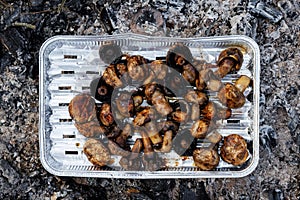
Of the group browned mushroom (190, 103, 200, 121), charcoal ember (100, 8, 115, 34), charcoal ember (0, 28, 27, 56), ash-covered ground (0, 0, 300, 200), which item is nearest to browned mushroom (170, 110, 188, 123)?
browned mushroom (190, 103, 200, 121)

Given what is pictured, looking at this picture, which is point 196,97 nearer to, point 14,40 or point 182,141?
point 182,141

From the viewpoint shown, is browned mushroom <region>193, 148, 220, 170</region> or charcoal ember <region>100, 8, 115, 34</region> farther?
charcoal ember <region>100, 8, 115, 34</region>

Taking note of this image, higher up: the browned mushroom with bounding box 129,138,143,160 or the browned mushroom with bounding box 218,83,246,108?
the browned mushroom with bounding box 218,83,246,108

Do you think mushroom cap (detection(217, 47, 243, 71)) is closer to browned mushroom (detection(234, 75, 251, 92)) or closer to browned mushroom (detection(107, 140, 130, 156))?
browned mushroom (detection(234, 75, 251, 92))

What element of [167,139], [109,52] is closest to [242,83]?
[167,139]

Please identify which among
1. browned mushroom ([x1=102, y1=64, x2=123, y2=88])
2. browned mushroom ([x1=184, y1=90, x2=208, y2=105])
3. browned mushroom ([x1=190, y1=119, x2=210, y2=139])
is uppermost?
browned mushroom ([x1=102, y1=64, x2=123, y2=88])

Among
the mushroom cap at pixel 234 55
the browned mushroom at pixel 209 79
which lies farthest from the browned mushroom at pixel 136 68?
the mushroom cap at pixel 234 55
